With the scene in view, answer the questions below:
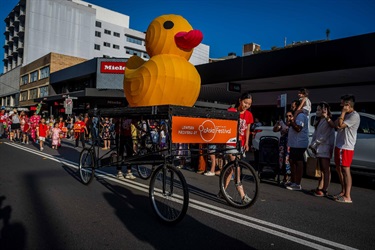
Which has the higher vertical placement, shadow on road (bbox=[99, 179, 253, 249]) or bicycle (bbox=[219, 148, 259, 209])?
bicycle (bbox=[219, 148, 259, 209])

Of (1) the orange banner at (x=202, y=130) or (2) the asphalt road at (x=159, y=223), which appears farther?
(1) the orange banner at (x=202, y=130)

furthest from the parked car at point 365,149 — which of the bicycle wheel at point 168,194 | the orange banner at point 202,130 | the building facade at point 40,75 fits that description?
the building facade at point 40,75

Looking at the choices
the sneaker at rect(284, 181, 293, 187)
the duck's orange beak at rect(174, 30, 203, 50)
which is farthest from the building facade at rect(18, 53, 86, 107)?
the sneaker at rect(284, 181, 293, 187)

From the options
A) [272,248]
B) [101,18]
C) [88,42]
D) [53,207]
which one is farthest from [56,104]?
[101,18]

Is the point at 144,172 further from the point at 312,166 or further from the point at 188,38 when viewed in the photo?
the point at 312,166

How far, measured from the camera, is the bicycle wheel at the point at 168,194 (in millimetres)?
3719

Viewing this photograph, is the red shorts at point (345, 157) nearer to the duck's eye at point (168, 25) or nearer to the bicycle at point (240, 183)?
the bicycle at point (240, 183)

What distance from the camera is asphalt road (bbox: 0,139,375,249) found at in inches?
127

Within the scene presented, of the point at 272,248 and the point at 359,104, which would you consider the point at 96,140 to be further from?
the point at 359,104

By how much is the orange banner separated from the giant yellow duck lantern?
102 centimetres

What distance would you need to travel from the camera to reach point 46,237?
10.8 ft

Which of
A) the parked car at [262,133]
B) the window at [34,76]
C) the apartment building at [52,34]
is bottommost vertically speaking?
the parked car at [262,133]

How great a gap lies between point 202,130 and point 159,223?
4.73 feet

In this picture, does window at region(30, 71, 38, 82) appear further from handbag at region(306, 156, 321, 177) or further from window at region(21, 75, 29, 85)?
handbag at region(306, 156, 321, 177)
